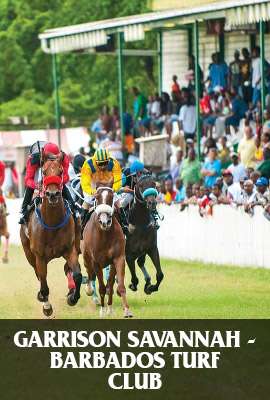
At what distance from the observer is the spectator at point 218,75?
1318 inches

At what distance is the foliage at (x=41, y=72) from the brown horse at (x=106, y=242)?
30516 millimetres

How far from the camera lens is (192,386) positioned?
1566cm

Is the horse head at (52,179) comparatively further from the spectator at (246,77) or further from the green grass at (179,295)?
the spectator at (246,77)

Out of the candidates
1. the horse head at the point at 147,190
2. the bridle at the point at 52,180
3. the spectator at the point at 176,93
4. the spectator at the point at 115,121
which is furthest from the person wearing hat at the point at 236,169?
the bridle at the point at 52,180

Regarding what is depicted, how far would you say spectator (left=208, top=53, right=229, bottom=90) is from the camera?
3347 centimetres

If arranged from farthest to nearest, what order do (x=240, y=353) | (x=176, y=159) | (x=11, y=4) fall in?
(x=11, y=4), (x=176, y=159), (x=240, y=353)

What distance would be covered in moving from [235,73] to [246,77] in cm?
103

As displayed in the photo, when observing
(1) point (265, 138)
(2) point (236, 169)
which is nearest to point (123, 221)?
(1) point (265, 138)

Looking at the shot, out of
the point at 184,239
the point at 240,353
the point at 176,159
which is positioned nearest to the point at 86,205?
the point at 240,353

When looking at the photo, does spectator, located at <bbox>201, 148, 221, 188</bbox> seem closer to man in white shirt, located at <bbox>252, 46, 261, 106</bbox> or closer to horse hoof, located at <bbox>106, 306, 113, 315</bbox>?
man in white shirt, located at <bbox>252, 46, 261, 106</bbox>

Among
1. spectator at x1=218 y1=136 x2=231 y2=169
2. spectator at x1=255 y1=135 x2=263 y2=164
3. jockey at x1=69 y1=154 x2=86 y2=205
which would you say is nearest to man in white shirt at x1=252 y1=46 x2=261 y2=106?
spectator at x1=218 y1=136 x2=231 y2=169

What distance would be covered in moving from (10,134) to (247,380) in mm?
30866

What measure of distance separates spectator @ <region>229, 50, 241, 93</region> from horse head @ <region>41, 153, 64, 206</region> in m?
13.6

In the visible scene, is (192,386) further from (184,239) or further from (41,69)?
(41,69)
